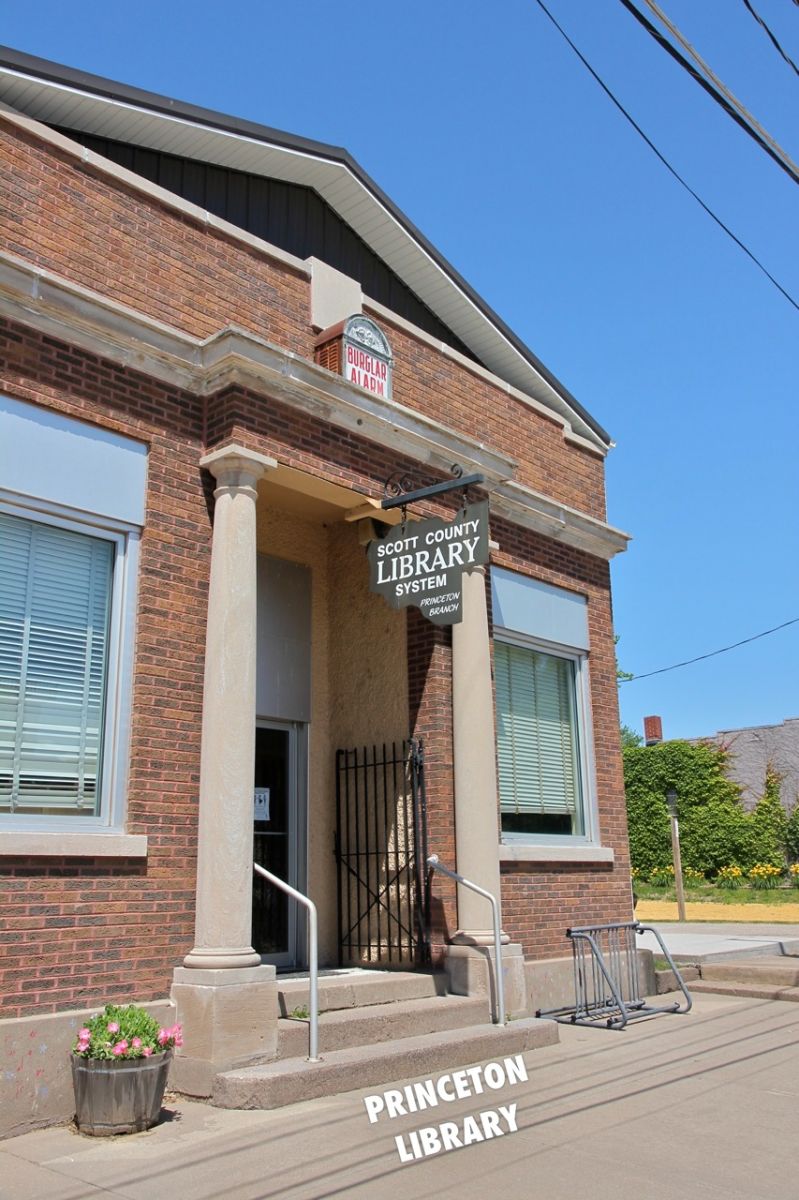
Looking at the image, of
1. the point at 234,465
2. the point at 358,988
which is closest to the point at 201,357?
the point at 234,465

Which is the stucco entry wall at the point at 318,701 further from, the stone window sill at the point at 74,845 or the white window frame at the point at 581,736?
the stone window sill at the point at 74,845

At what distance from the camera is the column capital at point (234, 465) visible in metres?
7.84

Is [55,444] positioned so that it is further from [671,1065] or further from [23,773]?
[671,1065]

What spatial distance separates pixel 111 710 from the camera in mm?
7199

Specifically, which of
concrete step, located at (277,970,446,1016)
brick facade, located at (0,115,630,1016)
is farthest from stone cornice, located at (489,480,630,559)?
concrete step, located at (277,970,446,1016)

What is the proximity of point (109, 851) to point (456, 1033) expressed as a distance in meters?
3.02

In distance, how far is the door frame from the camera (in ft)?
31.0

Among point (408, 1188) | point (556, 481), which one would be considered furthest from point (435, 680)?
point (408, 1188)

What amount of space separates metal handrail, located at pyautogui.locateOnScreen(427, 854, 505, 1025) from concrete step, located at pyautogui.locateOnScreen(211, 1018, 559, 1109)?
18 centimetres

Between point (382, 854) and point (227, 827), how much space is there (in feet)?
9.05

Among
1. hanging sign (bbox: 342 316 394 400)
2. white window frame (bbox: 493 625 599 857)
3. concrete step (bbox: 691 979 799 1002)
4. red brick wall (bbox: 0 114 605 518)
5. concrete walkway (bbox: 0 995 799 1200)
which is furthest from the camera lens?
concrete step (bbox: 691 979 799 1002)

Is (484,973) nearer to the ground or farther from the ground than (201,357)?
nearer to the ground

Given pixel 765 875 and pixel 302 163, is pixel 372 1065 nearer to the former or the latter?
pixel 302 163

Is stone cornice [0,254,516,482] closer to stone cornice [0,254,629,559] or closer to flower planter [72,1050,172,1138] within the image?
stone cornice [0,254,629,559]
